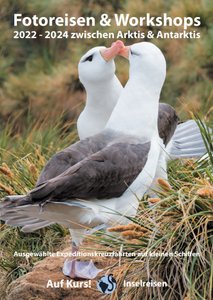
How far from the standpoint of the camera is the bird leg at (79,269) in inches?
265

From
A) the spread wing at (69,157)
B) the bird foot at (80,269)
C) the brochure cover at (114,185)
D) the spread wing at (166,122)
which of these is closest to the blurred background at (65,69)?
the brochure cover at (114,185)

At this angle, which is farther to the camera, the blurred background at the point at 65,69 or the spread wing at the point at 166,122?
the blurred background at the point at 65,69

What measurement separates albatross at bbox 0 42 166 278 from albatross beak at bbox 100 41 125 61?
21 centimetres

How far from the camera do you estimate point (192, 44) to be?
9938mm

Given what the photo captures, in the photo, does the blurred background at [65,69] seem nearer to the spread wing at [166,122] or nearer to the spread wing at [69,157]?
the spread wing at [166,122]

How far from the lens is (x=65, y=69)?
Result: 33.4ft

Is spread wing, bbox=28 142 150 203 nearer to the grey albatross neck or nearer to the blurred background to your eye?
the grey albatross neck

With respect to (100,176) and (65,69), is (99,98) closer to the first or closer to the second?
(100,176)

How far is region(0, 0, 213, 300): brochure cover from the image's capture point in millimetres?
6234

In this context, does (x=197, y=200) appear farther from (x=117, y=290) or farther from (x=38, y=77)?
(x=38, y=77)

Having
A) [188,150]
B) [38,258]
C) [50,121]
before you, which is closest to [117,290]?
[38,258]

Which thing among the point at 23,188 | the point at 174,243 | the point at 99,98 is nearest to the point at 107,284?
the point at 174,243

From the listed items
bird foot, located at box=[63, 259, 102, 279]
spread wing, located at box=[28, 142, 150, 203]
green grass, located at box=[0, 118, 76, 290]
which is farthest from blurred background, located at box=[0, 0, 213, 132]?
bird foot, located at box=[63, 259, 102, 279]

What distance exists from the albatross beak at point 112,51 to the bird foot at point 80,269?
1331mm
